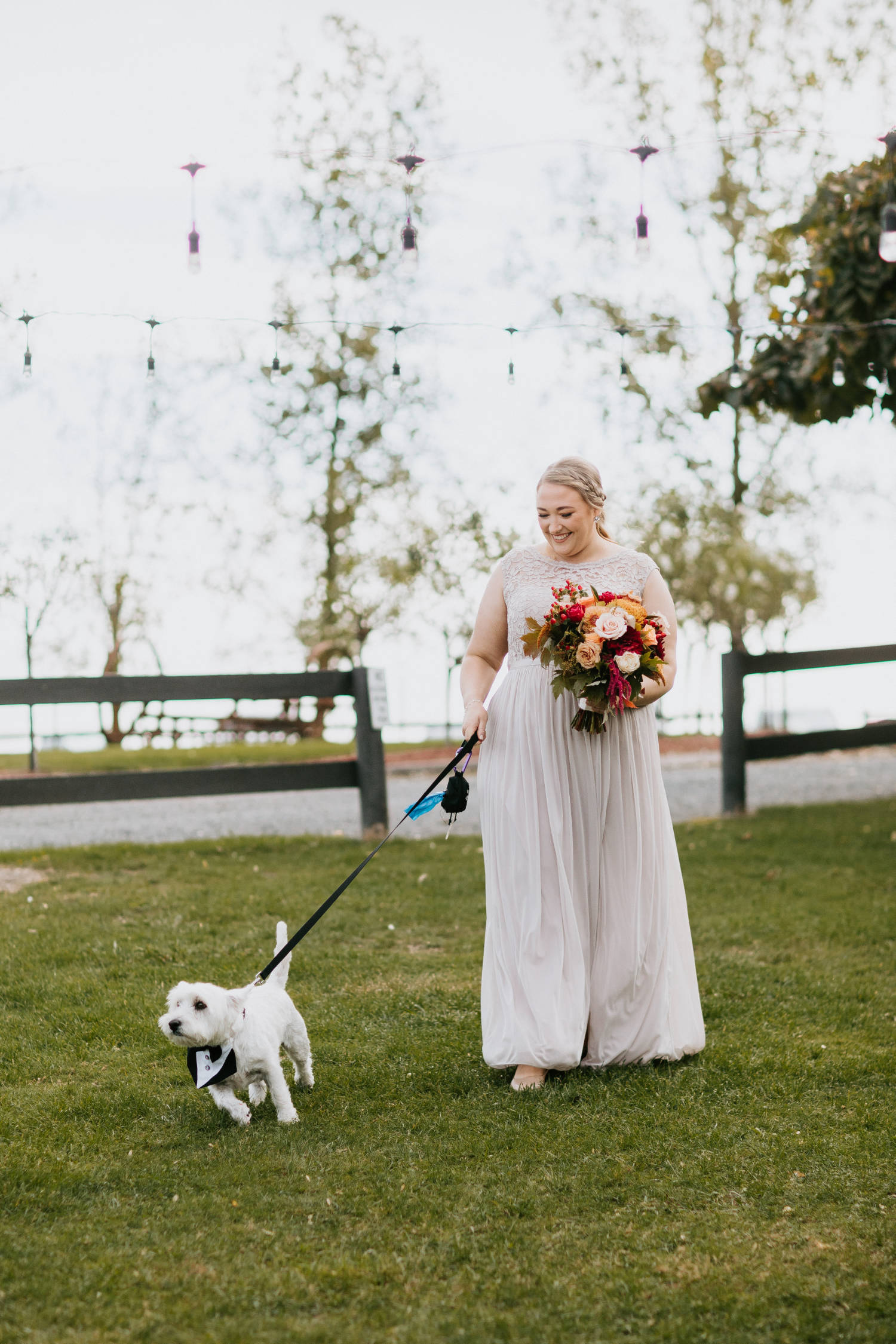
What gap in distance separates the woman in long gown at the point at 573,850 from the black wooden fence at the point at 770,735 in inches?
225

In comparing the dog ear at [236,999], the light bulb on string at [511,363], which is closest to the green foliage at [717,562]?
the light bulb on string at [511,363]

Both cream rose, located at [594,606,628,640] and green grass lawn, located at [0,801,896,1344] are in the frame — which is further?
cream rose, located at [594,606,628,640]

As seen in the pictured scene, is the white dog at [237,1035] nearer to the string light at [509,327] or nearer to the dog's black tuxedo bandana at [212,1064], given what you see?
the dog's black tuxedo bandana at [212,1064]

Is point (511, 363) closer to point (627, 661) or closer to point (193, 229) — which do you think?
point (193, 229)

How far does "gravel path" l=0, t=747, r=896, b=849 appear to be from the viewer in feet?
33.1

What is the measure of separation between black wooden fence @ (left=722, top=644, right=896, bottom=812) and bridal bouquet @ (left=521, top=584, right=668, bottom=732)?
594 cm

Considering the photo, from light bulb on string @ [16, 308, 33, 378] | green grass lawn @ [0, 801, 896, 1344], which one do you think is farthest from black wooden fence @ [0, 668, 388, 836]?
light bulb on string @ [16, 308, 33, 378]

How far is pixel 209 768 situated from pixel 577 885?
4579 millimetres

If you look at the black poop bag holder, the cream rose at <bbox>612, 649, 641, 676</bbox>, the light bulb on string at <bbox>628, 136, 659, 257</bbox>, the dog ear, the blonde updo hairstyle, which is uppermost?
the light bulb on string at <bbox>628, 136, 659, 257</bbox>

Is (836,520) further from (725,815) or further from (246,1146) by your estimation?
(246,1146)

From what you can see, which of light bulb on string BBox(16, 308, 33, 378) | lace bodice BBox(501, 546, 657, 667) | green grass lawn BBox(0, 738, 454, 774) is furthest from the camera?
green grass lawn BBox(0, 738, 454, 774)

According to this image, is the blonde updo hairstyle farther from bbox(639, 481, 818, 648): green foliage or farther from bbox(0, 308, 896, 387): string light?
bbox(639, 481, 818, 648): green foliage

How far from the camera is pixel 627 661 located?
4070 mm

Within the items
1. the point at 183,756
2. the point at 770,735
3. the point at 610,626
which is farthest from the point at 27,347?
the point at 183,756
